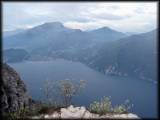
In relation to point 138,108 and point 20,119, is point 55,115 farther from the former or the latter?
point 138,108

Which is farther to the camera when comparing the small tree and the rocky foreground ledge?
the small tree

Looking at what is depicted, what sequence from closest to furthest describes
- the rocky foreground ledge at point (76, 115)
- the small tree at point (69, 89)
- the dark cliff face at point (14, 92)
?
the rocky foreground ledge at point (76, 115)
the small tree at point (69, 89)
the dark cliff face at point (14, 92)

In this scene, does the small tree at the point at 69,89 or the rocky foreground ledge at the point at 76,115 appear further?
the small tree at the point at 69,89

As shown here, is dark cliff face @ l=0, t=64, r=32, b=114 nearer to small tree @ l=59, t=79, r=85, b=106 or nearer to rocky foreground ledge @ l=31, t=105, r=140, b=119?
small tree @ l=59, t=79, r=85, b=106

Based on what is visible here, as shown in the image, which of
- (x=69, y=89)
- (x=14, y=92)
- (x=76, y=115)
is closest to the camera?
(x=76, y=115)

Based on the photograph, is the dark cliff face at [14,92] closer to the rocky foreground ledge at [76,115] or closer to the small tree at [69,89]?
the small tree at [69,89]

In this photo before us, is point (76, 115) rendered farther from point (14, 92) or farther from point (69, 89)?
point (14, 92)

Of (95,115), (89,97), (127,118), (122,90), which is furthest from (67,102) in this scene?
(122,90)

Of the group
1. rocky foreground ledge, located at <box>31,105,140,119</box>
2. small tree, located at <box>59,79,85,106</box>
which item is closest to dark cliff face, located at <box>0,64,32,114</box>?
small tree, located at <box>59,79,85,106</box>

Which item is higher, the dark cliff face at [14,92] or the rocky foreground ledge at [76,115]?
the rocky foreground ledge at [76,115]

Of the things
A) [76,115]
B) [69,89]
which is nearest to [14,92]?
[69,89]

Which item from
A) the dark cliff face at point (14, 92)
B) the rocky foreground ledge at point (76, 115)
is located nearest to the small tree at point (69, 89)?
the rocky foreground ledge at point (76, 115)
